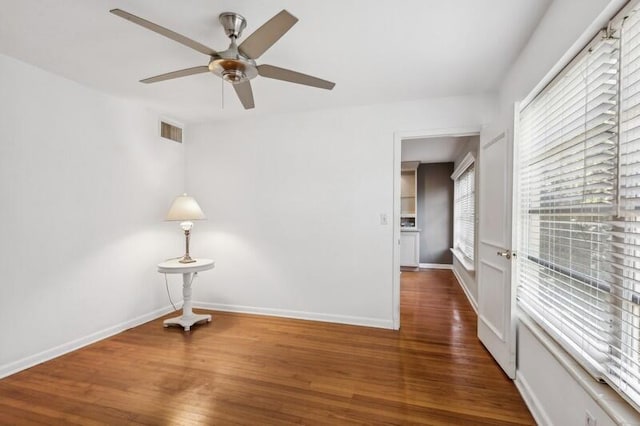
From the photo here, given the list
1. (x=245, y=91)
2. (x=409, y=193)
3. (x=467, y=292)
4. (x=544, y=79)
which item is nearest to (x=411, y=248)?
(x=409, y=193)

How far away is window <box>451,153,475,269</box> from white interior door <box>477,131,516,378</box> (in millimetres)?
1451

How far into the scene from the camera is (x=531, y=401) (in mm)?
1858

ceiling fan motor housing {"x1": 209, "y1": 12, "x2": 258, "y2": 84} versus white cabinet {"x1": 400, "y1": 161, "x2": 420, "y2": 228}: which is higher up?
ceiling fan motor housing {"x1": 209, "y1": 12, "x2": 258, "y2": 84}

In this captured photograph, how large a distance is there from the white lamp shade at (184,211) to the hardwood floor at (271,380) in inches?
48.1

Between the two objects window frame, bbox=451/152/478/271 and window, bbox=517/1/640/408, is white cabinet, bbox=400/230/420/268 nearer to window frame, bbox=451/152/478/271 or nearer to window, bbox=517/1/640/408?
window frame, bbox=451/152/478/271

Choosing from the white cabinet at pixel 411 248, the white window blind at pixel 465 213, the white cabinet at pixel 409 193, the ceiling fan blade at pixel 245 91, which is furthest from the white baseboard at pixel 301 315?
the white cabinet at pixel 409 193

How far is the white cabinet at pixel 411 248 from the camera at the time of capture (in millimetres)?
6375

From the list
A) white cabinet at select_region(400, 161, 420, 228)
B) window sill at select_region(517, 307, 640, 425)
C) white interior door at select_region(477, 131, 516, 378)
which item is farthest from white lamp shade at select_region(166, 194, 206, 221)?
white cabinet at select_region(400, 161, 420, 228)

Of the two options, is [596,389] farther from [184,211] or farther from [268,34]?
[184,211]

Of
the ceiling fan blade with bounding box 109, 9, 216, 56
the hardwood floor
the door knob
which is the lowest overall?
the hardwood floor

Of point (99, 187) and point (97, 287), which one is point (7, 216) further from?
point (97, 287)

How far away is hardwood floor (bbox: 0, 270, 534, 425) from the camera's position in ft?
6.01

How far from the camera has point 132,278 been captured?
3.31 metres

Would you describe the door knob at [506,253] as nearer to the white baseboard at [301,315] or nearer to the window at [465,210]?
the white baseboard at [301,315]
